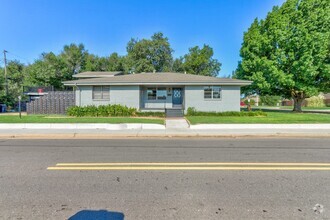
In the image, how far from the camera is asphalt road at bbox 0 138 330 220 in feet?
10.7

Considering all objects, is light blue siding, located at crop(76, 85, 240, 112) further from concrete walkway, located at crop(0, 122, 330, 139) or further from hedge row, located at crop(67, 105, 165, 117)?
concrete walkway, located at crop(0, 122, 330, 139)

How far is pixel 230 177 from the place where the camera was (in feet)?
15.6

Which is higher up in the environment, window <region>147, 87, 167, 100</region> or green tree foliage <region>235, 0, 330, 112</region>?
green tree foliage <region>235, 0, 330, 112</region>

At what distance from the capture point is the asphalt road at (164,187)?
3275 mm

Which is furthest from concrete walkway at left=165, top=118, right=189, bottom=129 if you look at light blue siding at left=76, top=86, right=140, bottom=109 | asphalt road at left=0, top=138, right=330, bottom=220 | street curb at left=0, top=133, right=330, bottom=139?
light blue siding at left=76, top=86, right=140, bottom=109

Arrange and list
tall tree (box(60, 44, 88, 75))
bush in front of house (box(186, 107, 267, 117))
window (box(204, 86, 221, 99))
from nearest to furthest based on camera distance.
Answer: bush in front of house (box(186, 107, 267, 117)) → window (box(204, 86, 221, 99)) → tall tree (box(60, 44, 88, 75))

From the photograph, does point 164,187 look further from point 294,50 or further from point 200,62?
point 200,62

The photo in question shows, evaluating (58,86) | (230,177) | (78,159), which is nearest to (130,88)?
(78,159)

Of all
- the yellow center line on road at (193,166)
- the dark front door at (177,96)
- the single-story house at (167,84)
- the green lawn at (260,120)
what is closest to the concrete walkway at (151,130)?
the green lawn at (260,120)

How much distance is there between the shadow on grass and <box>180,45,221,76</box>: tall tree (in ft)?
158

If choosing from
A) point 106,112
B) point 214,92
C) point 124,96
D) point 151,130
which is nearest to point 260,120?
point 214,92

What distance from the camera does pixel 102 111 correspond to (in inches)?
748

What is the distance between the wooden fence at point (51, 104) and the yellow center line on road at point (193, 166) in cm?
1768

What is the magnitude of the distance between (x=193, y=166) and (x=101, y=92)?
55.8 feet
